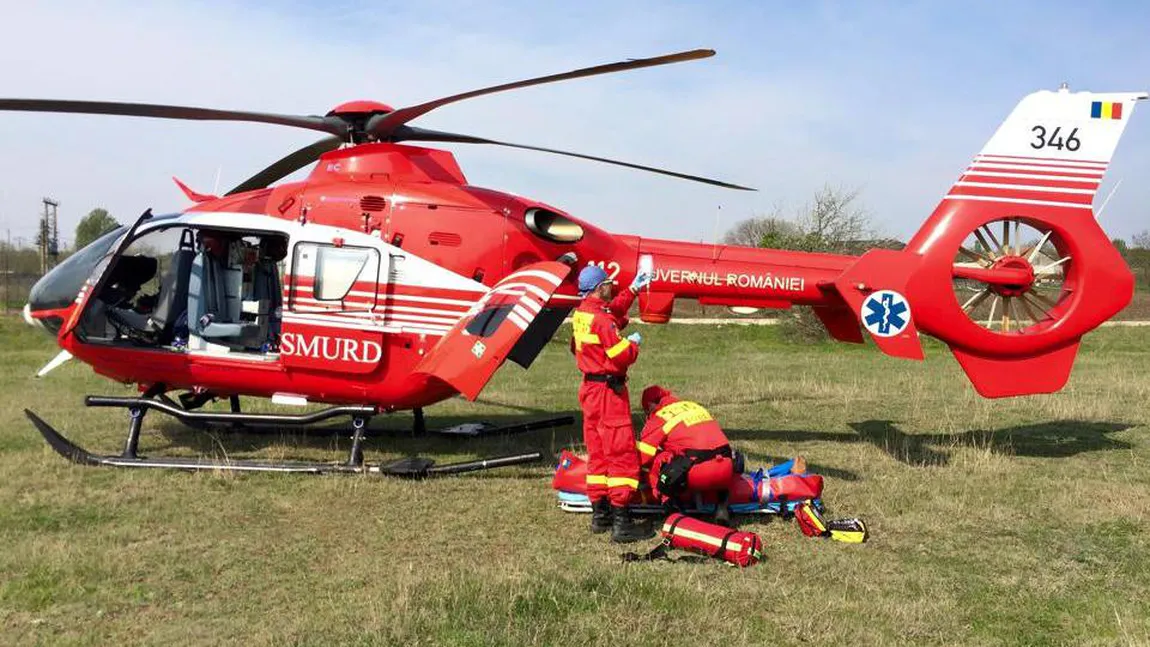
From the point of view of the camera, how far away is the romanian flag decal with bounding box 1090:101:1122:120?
811 centimetres

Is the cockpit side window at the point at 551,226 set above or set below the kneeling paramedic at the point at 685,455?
above

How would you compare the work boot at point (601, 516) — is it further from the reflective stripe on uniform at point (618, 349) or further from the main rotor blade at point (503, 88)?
the main rotor blade at point (503, 88)

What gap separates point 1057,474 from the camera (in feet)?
26.7

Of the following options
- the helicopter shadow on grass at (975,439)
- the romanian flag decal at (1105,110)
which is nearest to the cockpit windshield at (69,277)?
the helicopter shadow on grass at (975,439)

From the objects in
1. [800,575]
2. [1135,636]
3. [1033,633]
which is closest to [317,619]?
[800,575]

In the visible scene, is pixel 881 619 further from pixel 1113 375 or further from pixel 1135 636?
pixel 1113 375

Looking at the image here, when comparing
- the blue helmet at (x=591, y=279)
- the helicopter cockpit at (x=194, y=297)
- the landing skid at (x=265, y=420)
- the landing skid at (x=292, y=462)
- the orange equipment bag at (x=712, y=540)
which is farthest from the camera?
Result: the helicopter cockpit at (x=194, y=297)

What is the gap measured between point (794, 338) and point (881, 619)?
73.5 feet

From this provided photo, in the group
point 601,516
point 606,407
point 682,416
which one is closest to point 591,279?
point 606,407

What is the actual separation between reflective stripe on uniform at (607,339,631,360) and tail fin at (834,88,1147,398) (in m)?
3.10

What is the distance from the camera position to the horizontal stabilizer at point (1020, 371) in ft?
27.1

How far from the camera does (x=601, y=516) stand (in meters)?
6.30

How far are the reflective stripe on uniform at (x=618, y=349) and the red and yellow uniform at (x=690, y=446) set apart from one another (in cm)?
74

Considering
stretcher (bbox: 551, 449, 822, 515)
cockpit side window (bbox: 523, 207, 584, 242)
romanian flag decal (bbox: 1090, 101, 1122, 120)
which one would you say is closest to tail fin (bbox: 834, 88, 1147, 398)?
romanian flag decal (bbox: 1090, 101, 1122, 120)
